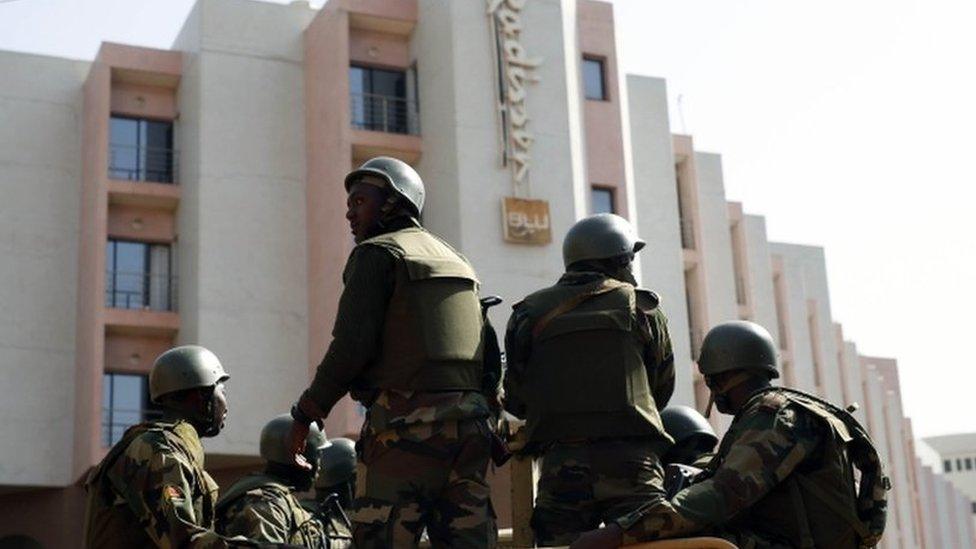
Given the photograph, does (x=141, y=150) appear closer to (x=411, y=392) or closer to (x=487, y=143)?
(x=487, y=143)

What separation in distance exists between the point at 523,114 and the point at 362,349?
2481 centimetres

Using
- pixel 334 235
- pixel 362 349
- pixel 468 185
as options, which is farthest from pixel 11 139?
pixel 362 349

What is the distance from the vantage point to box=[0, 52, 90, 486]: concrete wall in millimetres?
31922

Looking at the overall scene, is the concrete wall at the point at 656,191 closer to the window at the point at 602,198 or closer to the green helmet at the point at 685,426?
the window at the point at 602,198

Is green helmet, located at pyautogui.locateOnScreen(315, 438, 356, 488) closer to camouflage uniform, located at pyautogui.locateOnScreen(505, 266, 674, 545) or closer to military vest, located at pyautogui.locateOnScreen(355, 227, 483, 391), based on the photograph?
camouflage uniform, located at pyautogui.locateOnScreen(505, 266, 674, 545)

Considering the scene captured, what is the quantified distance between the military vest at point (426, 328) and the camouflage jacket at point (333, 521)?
8.74 ft

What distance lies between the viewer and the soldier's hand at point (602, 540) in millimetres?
6000

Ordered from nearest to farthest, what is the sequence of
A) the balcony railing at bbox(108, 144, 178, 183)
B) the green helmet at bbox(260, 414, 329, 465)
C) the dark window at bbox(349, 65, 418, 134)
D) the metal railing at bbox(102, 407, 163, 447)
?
the green helmet at bbox(260, 414, 329, 465) → the metal railing at bbox(102, 407, 163, 447) → the dark window at bbox(349, 65, 418, 134) → the balcony railing at bbox(108, 144, 178, 183)

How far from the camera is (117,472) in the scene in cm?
719

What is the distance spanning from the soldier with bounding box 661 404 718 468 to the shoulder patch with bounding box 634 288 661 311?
1.14m

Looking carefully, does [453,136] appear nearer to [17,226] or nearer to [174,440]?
[17,226]

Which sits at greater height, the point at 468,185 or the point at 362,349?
the point at 468,185

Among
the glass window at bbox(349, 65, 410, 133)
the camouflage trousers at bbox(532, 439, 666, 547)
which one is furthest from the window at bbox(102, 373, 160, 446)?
the camouflage trousers at bbox(532, 439, 666, 547)

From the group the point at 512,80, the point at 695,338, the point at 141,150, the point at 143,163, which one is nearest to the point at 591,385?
the point at 512,80
